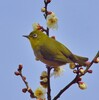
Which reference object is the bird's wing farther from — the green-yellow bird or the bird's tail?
the bird's tail

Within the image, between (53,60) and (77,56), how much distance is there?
34 cm

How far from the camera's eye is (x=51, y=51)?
407 centimetres

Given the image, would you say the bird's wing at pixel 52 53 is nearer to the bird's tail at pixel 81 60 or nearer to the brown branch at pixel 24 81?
the bird's tail at pixel 81 60

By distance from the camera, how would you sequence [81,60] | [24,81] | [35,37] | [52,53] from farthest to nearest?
1. [35,37]
2. [52,53]
3. [81,60]
4. [24,81]

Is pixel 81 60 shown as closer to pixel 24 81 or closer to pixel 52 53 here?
pixel 52 53

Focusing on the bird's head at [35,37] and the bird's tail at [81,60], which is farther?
the bird's head at [35,37]

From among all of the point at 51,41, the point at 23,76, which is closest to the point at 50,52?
the point at 51,41

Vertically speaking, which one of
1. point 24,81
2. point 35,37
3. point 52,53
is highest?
point 35,37

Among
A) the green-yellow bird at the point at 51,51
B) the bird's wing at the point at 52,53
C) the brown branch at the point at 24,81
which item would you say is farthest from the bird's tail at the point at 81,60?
the brown branch at the point at 24,81

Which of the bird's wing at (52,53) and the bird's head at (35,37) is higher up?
the bird's head at (35,37)

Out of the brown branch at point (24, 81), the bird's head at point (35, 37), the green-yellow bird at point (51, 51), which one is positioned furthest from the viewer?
the bird's head at point (35, 37)

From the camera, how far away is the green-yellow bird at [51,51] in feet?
12.4

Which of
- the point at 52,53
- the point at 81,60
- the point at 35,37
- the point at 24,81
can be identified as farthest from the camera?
the point at 35,37

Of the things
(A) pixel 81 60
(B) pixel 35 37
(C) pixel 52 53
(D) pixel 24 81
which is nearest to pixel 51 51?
(C) pixel 52 53
